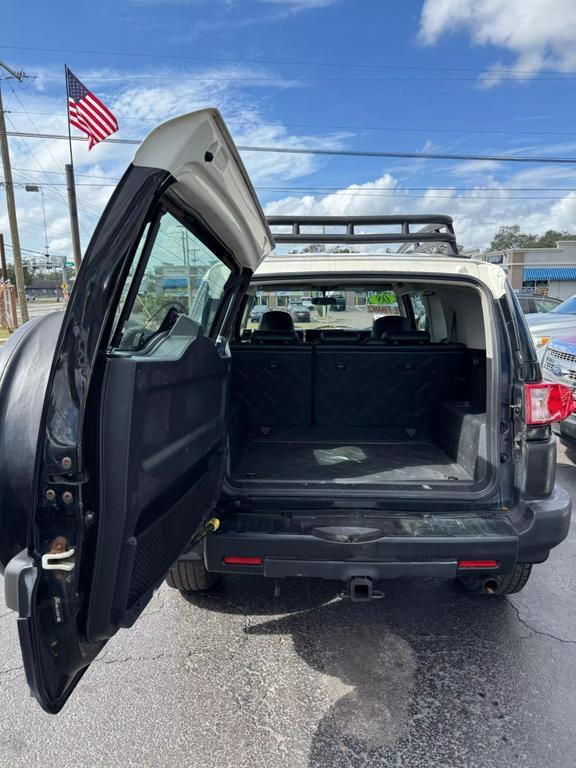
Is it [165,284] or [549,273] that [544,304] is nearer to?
[165,284]

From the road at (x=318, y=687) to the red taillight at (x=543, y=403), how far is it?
4.03 feet

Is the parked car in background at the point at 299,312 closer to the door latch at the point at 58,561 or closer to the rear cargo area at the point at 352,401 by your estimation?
the rear cargo area at the point at 352,401

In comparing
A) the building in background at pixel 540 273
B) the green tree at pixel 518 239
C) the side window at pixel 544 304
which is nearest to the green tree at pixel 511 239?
the green tree at pixel 518 239

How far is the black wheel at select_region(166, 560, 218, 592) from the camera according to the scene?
2818mm

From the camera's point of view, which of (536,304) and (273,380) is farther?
(536,304)

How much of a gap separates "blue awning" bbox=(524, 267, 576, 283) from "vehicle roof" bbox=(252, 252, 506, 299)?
4573 centimetres

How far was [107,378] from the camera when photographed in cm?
143

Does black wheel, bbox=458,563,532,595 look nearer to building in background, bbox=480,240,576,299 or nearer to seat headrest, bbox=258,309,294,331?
seat headrest, bbox=258,309,294,331

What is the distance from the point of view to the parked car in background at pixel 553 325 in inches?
312

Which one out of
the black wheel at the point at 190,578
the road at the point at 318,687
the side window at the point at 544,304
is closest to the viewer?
the road at the point at 318,687

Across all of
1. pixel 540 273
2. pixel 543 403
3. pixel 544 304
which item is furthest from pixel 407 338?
pixel 540 273

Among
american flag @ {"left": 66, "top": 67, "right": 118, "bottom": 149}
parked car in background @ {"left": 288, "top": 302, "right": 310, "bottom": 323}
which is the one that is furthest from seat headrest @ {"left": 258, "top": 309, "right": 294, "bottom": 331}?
american flag @ {"left": 66, "top": 67, "right": 118, "bottom": 149}

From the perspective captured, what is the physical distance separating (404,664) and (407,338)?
7.68ft

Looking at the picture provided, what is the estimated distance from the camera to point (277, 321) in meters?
4.52
